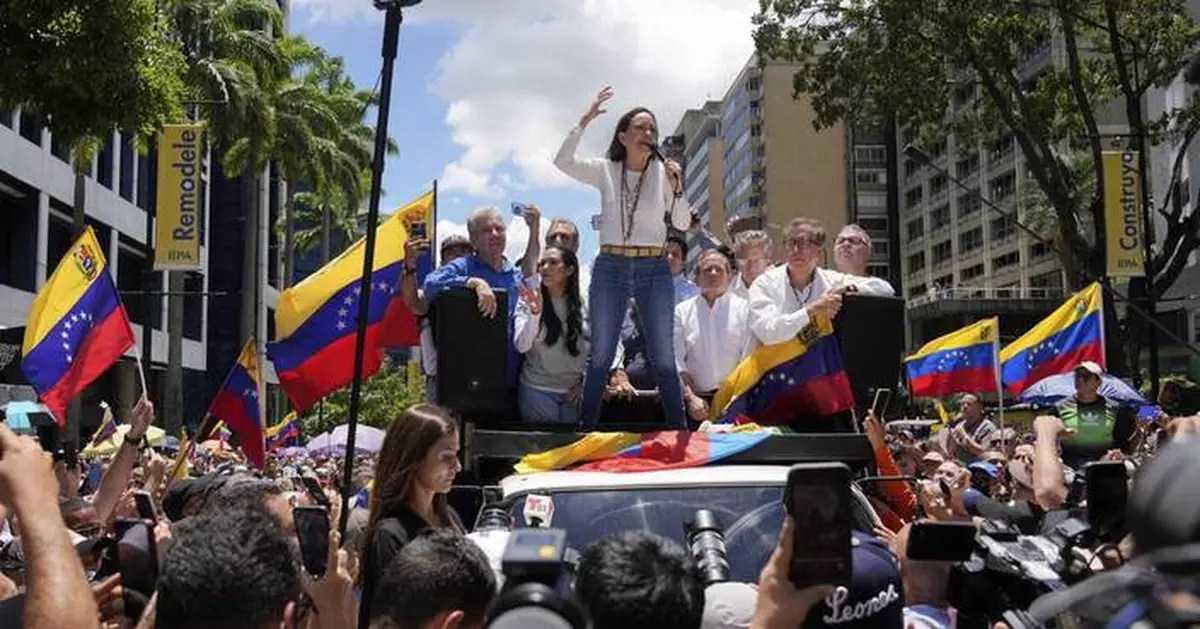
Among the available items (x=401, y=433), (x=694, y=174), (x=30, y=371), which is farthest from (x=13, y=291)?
(x=694, y=174)

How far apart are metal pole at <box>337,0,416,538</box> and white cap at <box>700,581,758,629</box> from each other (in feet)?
6.93

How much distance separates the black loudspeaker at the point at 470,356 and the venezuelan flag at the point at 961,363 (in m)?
8.97

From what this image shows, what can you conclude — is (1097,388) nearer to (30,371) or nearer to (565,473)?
(565,473)

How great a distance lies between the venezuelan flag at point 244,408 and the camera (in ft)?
34.7

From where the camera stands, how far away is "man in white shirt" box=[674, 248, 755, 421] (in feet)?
22.4

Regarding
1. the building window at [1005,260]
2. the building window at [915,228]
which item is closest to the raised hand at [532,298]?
the building window at [1005,260]

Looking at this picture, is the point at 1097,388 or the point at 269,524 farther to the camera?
the point at 1097,388

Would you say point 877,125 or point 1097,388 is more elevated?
point 877,125

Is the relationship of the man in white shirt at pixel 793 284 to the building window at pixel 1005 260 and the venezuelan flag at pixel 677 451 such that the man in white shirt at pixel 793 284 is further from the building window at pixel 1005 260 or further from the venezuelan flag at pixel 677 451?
the building window at pixel 1005 260

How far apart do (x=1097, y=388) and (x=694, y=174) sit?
11674 cm

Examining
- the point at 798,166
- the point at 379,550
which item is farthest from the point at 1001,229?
the point at 379,550

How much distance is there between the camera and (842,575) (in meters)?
2.31

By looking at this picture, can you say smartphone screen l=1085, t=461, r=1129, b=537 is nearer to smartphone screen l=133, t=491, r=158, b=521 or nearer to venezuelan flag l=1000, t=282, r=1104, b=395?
smartphone screen l=133, t=491, r=158, b=521

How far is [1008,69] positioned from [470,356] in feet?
56.0
